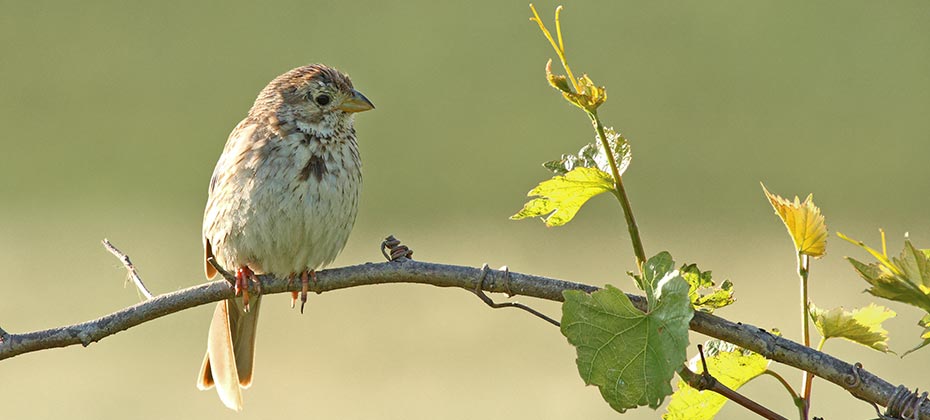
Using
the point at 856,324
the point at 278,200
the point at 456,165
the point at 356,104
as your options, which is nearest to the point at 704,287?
the point at 856,324

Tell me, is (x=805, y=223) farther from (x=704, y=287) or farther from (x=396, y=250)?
(x=396, y=250)

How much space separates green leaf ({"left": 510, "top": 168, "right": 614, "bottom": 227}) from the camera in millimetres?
1607

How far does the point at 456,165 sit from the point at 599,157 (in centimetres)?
1284

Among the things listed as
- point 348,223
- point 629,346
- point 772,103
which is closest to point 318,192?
point 348,223

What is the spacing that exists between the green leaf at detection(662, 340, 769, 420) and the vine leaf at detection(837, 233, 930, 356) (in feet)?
0.89

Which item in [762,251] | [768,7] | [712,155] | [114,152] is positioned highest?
[768,7]

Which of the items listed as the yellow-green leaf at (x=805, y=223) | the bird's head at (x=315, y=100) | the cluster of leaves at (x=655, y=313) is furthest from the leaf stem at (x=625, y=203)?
the bird's head at (x=315, y=100)

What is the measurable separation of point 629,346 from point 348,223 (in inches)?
80.8

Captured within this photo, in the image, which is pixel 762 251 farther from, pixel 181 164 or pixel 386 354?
pixel 181 164

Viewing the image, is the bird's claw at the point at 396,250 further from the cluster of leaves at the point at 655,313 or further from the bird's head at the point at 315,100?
the bird's head at the point at 315,100

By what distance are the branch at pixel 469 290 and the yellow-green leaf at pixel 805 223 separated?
12cm

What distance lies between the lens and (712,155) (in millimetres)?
14258

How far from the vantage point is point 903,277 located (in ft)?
4.37

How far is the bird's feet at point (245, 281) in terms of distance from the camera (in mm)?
2494
